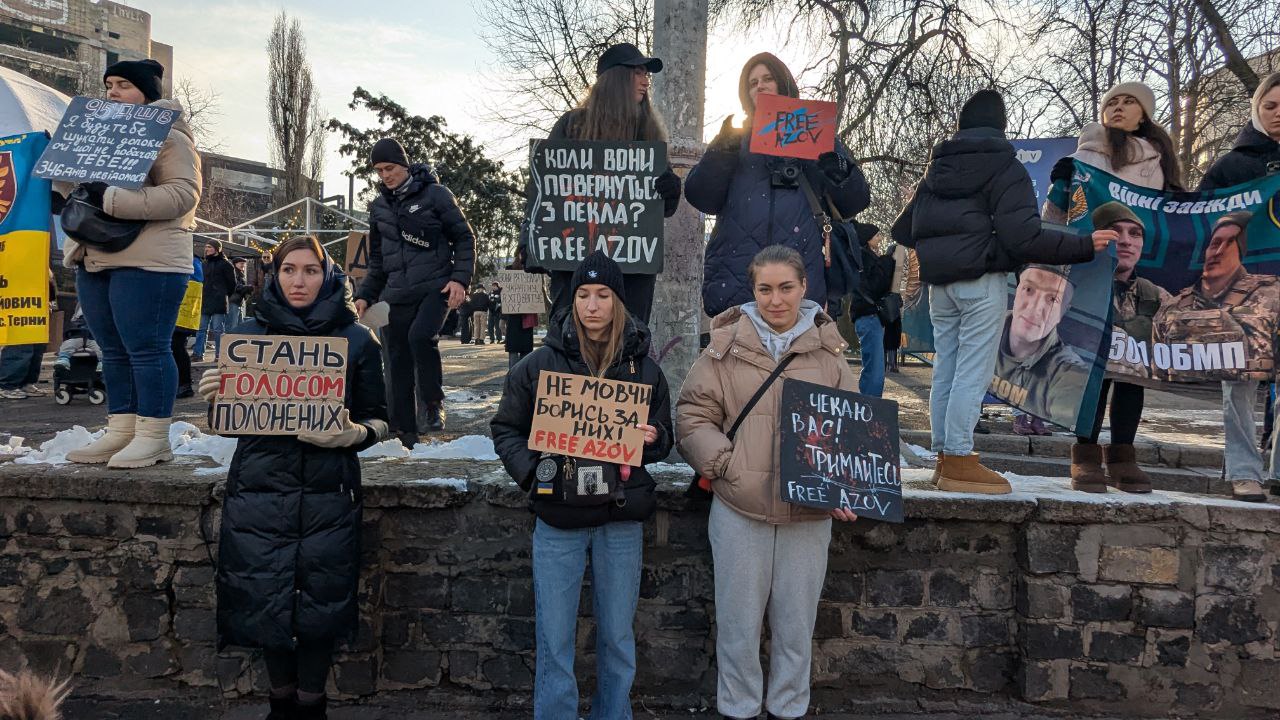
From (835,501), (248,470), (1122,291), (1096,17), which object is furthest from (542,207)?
(1096,17)

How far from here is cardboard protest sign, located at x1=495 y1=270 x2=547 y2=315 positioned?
835 cm

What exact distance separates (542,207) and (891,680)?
109 inches

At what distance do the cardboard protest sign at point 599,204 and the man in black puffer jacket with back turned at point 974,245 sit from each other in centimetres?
130

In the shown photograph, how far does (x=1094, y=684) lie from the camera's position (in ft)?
10.7

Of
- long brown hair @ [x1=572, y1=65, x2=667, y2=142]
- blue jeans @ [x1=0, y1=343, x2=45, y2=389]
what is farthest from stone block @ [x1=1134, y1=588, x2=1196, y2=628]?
blue jeans @ [x1=0, y1=343, x2=45, y2=389]

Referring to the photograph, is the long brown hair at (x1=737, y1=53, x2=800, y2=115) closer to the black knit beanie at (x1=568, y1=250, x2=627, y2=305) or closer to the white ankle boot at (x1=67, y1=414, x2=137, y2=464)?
the black knit beanie at (x1=568, y1=250, x2=627, y2=305)

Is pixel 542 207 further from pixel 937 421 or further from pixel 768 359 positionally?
pixel 937 421

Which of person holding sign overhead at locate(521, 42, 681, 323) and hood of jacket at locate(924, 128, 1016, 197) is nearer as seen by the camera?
hood of jacket at locate(924, 128, 1016, 197)

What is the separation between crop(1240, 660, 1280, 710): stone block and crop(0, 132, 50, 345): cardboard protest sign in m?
5.91

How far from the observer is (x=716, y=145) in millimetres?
3617

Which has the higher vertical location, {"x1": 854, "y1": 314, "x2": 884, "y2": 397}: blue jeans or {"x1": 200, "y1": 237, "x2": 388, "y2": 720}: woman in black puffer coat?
{"x1": 854, "y1": 314, "x2": 884, "y2": 397}: blue jeans

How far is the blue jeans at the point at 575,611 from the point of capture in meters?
2.68

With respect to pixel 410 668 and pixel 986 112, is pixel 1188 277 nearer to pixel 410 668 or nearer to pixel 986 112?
pixel 986 112

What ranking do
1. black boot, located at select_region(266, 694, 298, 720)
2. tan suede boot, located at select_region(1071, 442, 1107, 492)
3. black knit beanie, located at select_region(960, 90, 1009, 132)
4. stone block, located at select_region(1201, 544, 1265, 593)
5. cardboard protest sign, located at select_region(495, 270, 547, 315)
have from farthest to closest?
1. cardboard protest sign, located at select_region(495, 270, 547, 315)
2. tan suede boot, located at select_region(1071, 442, 1107, 492)
3. black knit beanie, located at select_region(960, 90, 1009, 132)
4. stone block, located at select_region(1201, 544, 1265, 593)
5. black boot, located at select_region(266, 694, 298, 720)
